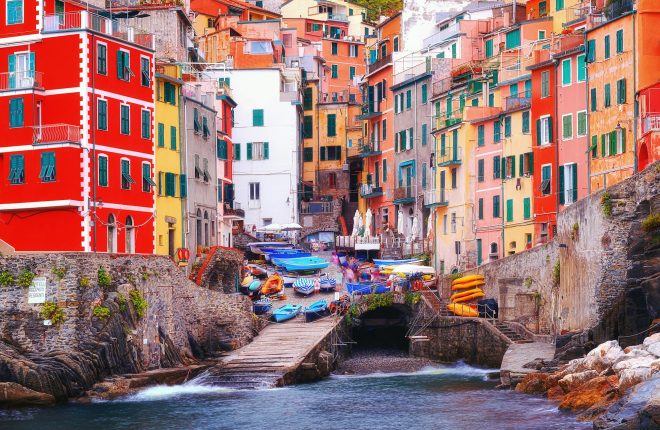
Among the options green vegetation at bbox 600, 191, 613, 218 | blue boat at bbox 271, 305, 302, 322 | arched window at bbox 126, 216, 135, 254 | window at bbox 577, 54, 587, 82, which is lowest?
blue boat at bbox 271, 305, 302, 322

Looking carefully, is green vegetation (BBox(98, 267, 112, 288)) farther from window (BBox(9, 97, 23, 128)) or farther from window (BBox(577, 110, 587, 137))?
window (BBox(577, 110, 587, 137))

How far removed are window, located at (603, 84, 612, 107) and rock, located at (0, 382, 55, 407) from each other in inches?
1294

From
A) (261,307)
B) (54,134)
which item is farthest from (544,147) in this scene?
(54,134)

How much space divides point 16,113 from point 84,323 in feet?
47.7

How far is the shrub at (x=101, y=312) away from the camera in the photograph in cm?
6259

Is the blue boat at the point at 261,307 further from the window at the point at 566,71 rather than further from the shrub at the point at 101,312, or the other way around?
the window at the point at 566,71

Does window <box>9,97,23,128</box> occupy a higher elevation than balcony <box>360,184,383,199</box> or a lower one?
higher

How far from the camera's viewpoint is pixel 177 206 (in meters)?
82.7

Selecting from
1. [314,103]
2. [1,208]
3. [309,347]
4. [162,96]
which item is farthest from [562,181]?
[314,103]

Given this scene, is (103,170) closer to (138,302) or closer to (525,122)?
(138,302)

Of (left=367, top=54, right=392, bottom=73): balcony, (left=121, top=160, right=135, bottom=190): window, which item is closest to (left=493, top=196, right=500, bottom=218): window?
(left=121, top=160, right=135, bottom=190): window

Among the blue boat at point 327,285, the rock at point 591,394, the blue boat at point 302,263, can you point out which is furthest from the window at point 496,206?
the rock at point 591,394

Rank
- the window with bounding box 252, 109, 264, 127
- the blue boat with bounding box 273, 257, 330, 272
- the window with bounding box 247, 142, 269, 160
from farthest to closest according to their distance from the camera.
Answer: the window with bounding box 252, 109, 264, 127 → the window with bounding box 247, 142, 269, 160 → the blue boat with bounding box 273, 257, 330, 272

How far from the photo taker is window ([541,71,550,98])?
81500mm
